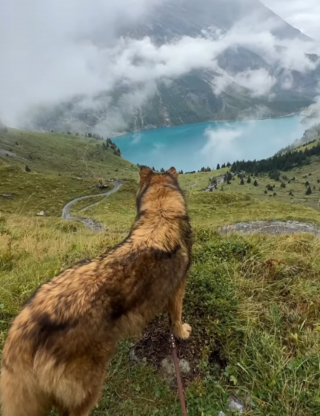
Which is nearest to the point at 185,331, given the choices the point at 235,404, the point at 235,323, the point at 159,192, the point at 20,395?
the point at 235,323

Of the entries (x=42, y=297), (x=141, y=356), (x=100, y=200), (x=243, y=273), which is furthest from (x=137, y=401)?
(x=100, y=200)

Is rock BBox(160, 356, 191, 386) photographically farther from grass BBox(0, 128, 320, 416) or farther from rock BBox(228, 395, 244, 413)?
rock BBox(228, 395, 244, 413)

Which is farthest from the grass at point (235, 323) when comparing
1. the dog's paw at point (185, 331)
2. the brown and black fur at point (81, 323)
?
the brown and black fur at point (81, 323)

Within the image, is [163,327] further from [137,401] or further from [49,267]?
[49,267]

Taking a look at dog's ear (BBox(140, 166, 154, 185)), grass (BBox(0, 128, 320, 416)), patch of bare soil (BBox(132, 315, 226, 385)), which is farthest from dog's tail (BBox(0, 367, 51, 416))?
dog's ear (BBox(140, 166, 154, 185))

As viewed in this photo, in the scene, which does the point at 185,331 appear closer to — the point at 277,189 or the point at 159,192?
the point at 159,192
